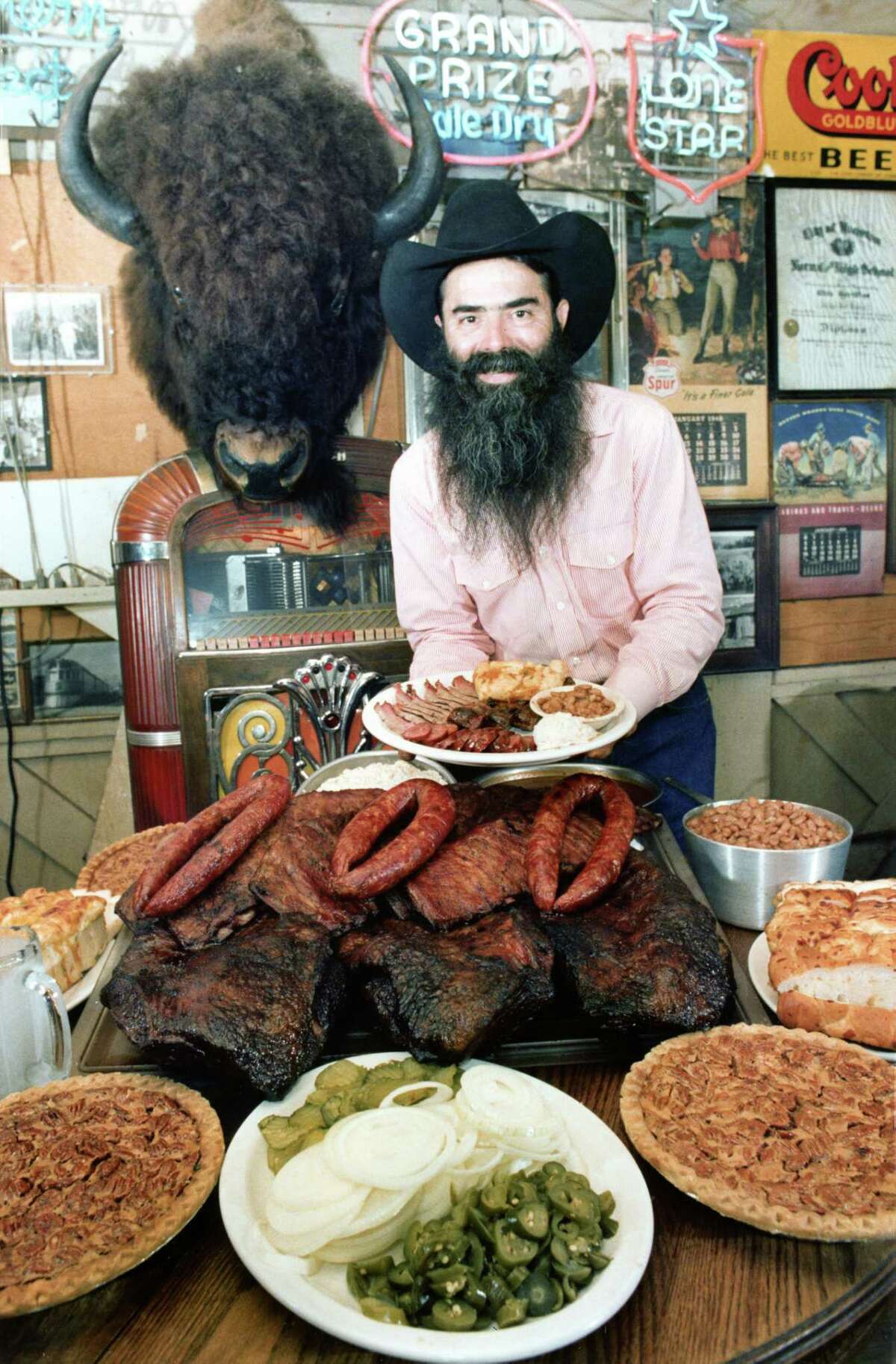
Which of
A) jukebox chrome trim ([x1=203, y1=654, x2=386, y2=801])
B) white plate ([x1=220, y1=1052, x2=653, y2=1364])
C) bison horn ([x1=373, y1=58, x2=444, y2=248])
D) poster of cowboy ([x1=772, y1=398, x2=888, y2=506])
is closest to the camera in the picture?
white plate ([x1=220, y1=1052, x2=653, y2=1364])

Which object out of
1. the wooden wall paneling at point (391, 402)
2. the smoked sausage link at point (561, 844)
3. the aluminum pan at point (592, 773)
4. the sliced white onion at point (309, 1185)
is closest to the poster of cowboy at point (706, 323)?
the wooden wall paneling at point (391, 402)

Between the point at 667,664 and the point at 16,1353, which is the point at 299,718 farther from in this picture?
the point at 16,1353

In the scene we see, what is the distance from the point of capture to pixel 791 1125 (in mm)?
1002

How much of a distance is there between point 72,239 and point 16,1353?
3.17m

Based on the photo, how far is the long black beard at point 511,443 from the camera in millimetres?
2678

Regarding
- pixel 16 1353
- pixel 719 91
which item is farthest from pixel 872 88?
pixel 16 1353

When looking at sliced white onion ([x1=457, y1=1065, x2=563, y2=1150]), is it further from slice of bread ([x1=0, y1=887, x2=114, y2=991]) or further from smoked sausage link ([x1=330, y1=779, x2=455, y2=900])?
slice of bread ([x1=0, y1=887, x2=114, y2=991])

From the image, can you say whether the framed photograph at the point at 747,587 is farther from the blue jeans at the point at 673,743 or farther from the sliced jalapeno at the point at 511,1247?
the sliced jalapeno at the point at 511,1247

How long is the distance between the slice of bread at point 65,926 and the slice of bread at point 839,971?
102 cm

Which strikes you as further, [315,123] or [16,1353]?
[315,123]

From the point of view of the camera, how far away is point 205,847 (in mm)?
1335

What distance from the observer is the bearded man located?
8.48ft

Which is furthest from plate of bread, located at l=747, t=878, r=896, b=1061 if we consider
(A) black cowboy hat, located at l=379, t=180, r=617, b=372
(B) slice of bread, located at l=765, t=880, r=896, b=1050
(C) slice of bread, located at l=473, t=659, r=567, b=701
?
(A) black cowboy hat, located at l=379, t=180, r=617, b=372

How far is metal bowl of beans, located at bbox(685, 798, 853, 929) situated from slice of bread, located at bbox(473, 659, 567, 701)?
16.7 inches
